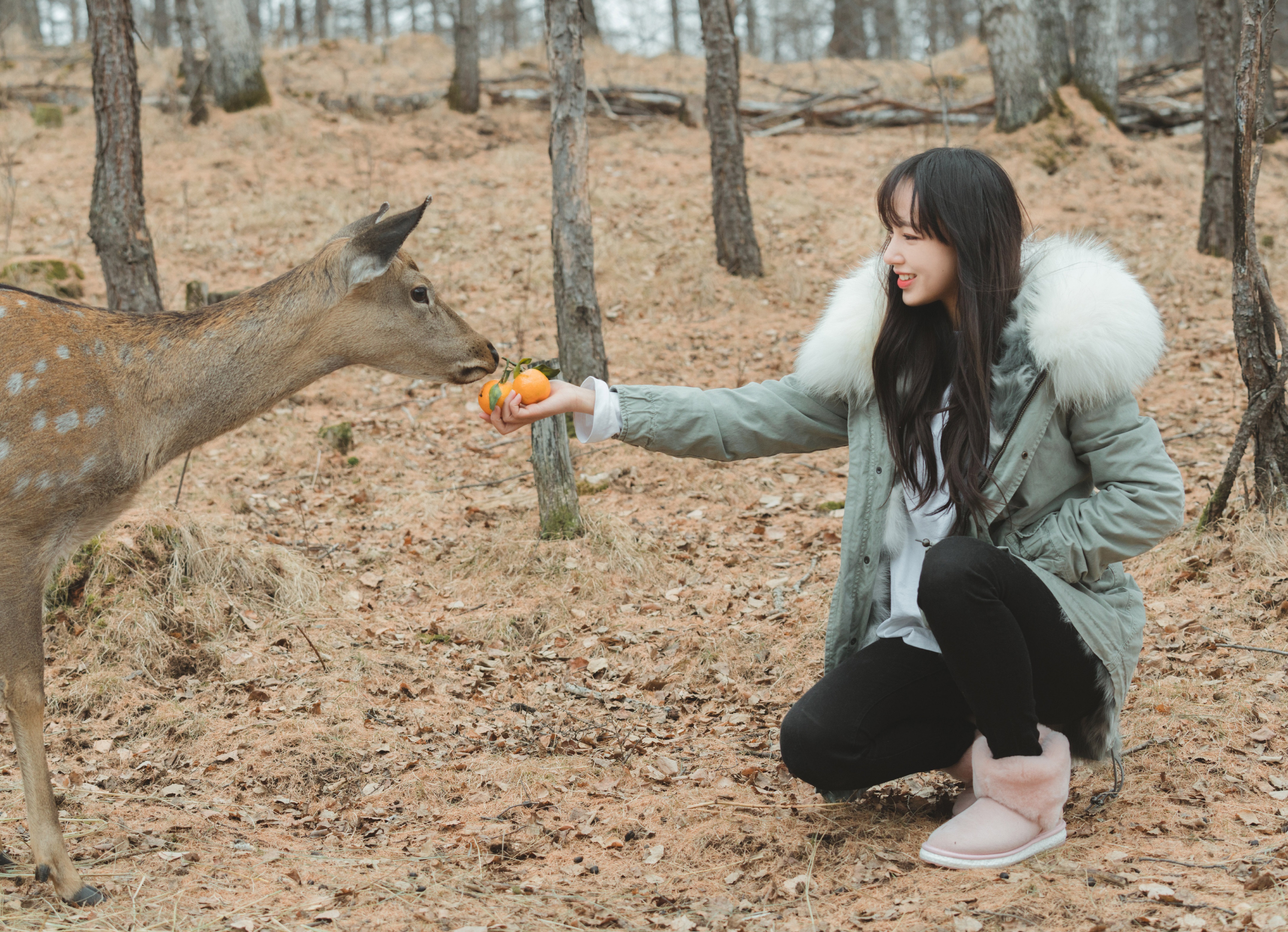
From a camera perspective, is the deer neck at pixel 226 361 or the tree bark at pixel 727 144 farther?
the tree bark at pixel 727 144

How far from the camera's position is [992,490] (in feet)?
11.1

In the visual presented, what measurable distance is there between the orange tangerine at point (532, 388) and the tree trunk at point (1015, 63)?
40.1 feet

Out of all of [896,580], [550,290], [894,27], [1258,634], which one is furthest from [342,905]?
[894,27]

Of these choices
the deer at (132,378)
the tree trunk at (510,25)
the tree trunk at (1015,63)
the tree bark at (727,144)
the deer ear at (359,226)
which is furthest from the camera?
the tree trunk at (510,25)

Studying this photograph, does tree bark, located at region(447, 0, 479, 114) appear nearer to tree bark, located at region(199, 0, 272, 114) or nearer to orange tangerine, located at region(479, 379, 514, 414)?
Result: tree bark, located at region(199, 0, 272, 114)

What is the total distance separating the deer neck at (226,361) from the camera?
3924 mm

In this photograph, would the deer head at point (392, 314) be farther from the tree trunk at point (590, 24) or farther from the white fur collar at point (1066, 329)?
the tree trunk at point (590, 24)

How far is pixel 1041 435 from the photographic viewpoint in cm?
337

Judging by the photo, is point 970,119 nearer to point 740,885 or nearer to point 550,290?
point 550,290

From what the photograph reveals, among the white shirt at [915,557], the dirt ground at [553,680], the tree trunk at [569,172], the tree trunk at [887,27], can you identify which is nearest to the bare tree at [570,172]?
the tree trunk at [569,172]

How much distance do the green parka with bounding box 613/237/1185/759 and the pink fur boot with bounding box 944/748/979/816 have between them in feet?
1.15

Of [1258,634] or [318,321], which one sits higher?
[318,321]

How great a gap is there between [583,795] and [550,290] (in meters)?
7.88

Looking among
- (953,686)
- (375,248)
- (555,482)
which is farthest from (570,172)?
(953,686)
